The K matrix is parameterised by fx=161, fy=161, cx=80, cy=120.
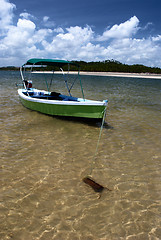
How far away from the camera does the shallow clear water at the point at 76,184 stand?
10.3 feet

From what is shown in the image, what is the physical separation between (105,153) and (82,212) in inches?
109

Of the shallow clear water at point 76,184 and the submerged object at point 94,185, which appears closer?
the shallow clear water at point 76,184

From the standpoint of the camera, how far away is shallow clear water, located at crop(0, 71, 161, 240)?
315 centimetres

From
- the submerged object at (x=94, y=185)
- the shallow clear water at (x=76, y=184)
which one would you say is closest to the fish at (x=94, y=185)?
the submerged object at (x=94, y=185)

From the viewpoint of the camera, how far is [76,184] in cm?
430

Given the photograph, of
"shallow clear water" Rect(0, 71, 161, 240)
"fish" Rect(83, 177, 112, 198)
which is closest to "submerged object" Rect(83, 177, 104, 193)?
"fish" Rect(83, 177, 112, 198)

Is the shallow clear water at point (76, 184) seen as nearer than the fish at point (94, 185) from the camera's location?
Yes

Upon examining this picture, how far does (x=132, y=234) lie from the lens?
3.07 metres

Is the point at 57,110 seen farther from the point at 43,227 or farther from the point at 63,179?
the point at 43,227

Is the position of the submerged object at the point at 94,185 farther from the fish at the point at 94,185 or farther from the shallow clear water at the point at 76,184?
the shallow clear water at the point at 76,184

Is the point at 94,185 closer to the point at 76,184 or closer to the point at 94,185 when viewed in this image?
the point at 94,185

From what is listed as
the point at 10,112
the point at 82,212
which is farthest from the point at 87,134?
the point at 10,112

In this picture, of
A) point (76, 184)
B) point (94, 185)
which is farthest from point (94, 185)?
point (76, 184)

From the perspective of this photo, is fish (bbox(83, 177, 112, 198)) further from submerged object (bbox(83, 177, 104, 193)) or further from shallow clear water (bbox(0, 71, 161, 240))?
shallow clear water (bbox(0, 71, 161, 240))
